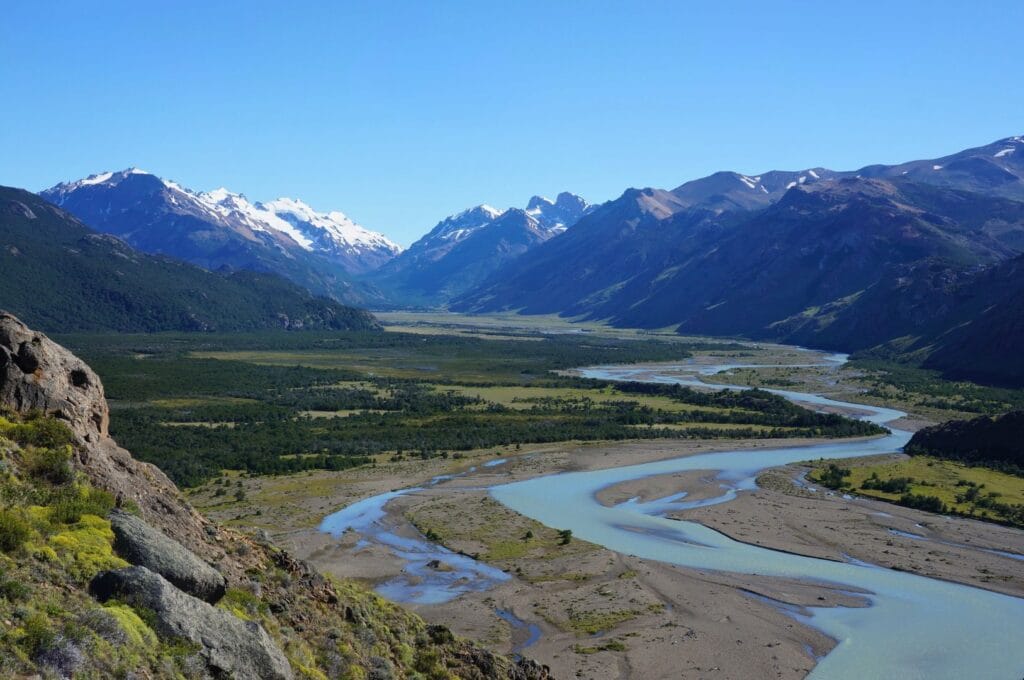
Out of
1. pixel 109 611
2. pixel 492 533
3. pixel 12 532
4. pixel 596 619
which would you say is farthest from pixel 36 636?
pixel 492 533

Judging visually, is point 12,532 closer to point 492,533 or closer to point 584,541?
point 584,541

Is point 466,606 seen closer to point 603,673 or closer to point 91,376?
point 603,673

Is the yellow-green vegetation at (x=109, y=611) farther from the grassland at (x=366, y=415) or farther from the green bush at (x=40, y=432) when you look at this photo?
the grassland at (x=366, y=415)

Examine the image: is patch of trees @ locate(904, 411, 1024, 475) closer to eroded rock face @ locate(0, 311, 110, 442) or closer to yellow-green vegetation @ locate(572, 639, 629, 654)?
yellow-green vegetation @ locate(572, 639, 629, 654)

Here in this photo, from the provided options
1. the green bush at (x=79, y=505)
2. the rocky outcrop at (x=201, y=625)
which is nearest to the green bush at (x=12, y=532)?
the green bush at (x=79, y=505)

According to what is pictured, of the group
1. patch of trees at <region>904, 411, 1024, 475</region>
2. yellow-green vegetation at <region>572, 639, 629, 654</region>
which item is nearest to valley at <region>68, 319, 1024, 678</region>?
yellow-green vegetation at <region>572, 639, 629, 654</region>

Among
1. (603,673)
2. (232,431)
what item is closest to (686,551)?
(603,673)
